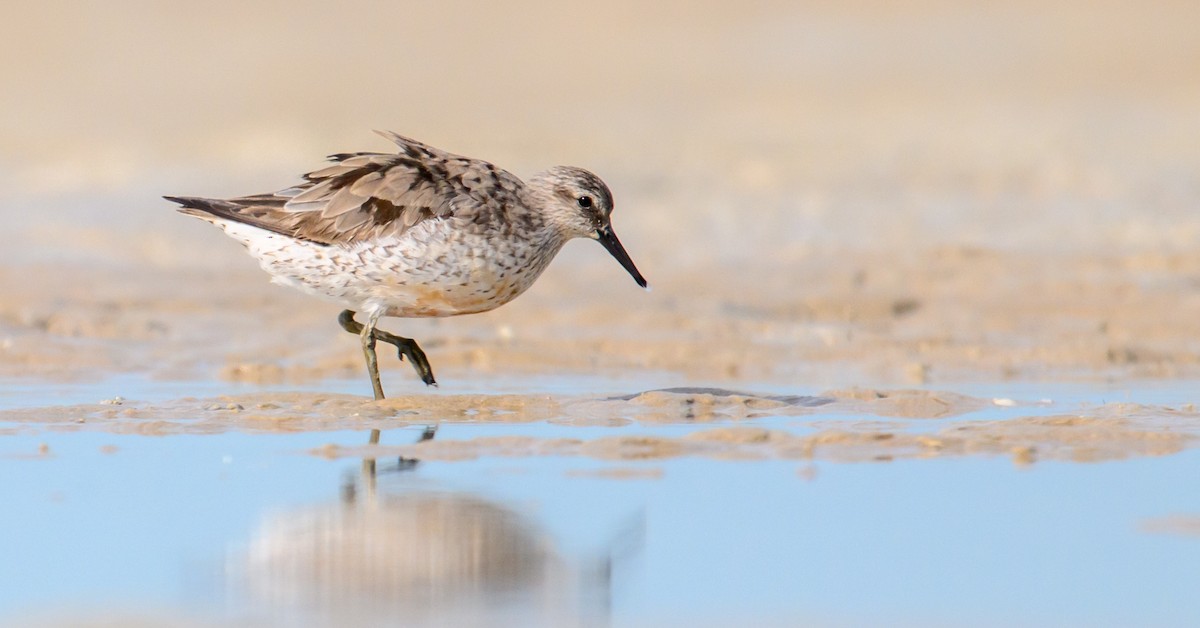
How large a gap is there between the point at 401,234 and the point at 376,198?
280 mm

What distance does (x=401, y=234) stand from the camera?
340 inches

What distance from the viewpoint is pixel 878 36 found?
25031 mm

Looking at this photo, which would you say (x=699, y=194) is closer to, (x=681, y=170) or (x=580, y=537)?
(x=681, y=170)

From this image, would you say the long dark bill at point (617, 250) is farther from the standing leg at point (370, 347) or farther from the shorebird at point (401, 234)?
the standing leg at point (370, 347)

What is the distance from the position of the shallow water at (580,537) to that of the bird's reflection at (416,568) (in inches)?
0.5

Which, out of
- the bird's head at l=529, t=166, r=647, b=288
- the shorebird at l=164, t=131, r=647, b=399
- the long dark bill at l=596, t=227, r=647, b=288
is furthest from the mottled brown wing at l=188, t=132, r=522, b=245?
the long dark bill at l=596, t=227, r=647, b=288

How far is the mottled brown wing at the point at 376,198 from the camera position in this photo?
8703 mm

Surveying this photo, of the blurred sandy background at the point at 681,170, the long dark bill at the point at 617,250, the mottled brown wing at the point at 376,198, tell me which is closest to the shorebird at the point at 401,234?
the mottled brown wing at the point at 376,198

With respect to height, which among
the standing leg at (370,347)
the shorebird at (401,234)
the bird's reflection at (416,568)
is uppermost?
the shorebird at (401,234)

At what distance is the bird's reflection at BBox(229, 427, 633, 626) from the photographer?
15.2 feet

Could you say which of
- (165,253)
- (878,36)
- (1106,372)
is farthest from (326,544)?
(878,36)

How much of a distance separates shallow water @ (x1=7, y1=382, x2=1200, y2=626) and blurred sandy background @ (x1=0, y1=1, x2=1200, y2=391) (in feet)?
11.2

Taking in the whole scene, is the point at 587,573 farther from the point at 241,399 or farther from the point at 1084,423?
the point at 241,399

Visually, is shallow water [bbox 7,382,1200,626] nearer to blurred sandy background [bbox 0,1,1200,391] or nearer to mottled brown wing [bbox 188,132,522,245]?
mottled brown wing [bbox 188,132,522,245]
